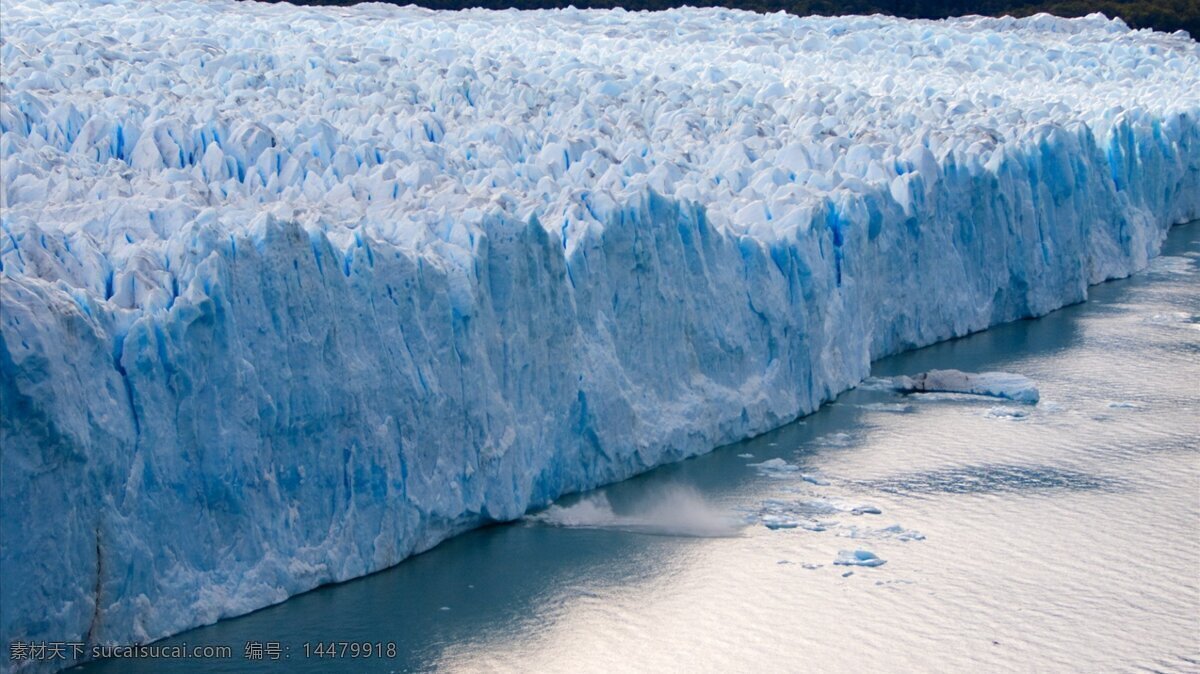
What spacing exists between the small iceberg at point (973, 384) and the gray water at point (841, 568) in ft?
0.51

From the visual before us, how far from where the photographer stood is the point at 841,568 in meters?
6.61

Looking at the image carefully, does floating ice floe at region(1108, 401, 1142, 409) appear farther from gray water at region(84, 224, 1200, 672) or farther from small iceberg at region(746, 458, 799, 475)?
small iceberg at region(746, 458, 799, 475)

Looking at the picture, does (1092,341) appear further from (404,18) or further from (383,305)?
(404,18)

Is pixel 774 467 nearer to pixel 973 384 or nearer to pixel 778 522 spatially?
pixel 778 522

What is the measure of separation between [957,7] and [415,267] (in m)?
21.6

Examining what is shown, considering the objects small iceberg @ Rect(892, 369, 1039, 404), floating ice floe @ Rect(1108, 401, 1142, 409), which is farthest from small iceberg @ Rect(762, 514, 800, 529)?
floating ice floe @ Rect(1108, 401, 1142, 409)

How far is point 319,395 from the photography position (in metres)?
6.02

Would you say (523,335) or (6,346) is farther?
(523,335)

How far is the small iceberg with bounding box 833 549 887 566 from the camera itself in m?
6.65

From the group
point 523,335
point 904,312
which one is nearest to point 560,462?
point 523,335

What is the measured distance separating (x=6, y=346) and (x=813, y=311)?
15.8ft

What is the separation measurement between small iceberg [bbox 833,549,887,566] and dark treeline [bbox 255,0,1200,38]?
17889 mm

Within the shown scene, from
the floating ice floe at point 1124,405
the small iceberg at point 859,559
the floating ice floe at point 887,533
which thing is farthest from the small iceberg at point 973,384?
the small iceberg at point 859,559

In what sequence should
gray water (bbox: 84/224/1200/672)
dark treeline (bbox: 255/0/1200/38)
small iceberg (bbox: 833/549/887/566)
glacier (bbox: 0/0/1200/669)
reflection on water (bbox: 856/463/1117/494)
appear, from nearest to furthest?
glacier (bbox: 0/0/1200/669) → gray water (bbox: 84/224/1200/672) → small iceberg (bbox: 833/549/887/566) → reflection on water (bbox: 856/463/1117/494) → dark treeline (bbox: 255/0/1200/38)
